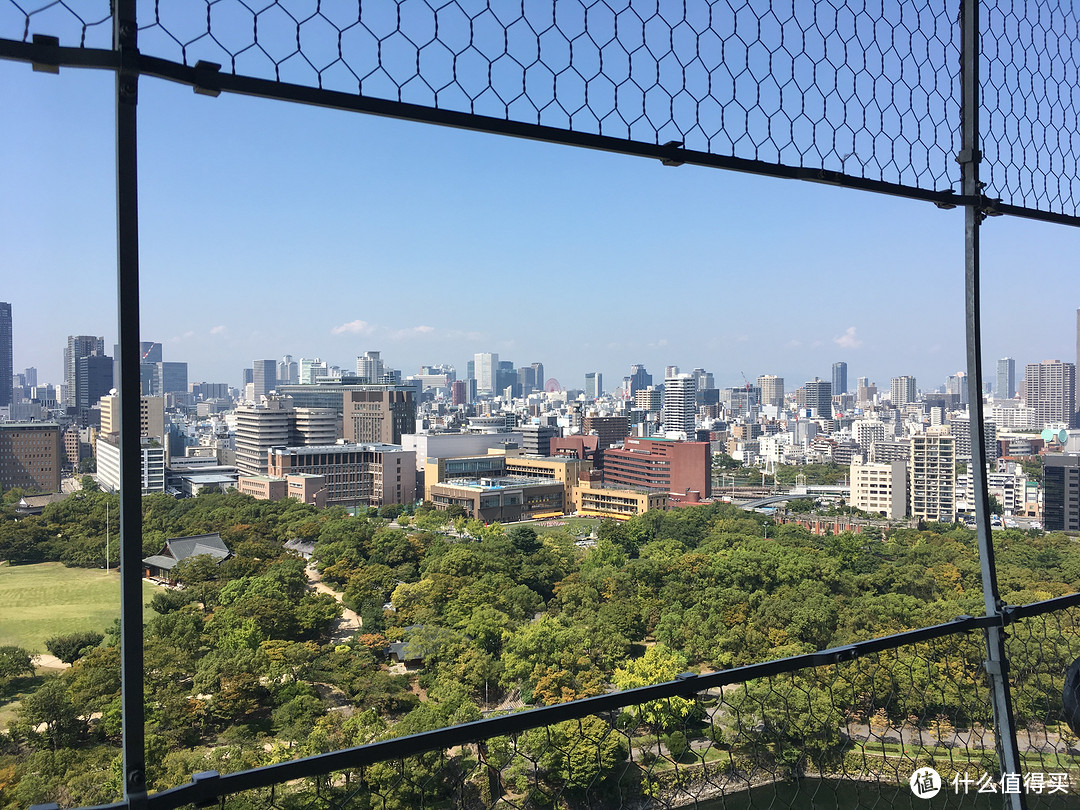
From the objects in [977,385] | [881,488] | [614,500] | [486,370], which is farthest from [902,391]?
[977,385]

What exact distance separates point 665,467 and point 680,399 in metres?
19.8

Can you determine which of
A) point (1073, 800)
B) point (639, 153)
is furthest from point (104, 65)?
point (1073, 800)

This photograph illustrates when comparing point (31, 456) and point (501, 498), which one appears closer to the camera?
point (31, 456)

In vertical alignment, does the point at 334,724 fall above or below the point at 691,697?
below

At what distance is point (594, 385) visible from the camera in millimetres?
46906

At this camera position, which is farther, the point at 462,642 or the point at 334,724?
the point at 462,642

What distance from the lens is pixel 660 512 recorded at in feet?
47.6

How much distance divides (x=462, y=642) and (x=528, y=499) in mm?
10461

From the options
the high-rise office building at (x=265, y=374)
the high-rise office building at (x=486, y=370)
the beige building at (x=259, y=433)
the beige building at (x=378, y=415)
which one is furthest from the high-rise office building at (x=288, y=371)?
the high-rise office building at (x=486, y=370)

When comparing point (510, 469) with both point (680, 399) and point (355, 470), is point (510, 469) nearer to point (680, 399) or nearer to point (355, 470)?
point (355, 470)

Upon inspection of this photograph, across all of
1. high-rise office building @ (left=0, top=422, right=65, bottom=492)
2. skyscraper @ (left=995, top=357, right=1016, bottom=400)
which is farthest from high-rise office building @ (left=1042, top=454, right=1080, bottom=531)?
high-rise office building @ (left=0, top=422, right=65, bottom=492)

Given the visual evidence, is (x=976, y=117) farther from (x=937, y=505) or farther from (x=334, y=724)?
(x=937, y=505)

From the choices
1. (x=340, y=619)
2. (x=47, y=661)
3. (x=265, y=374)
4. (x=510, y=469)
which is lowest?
(x=340, y=619)

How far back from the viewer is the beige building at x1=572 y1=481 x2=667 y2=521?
17375 millimetres
